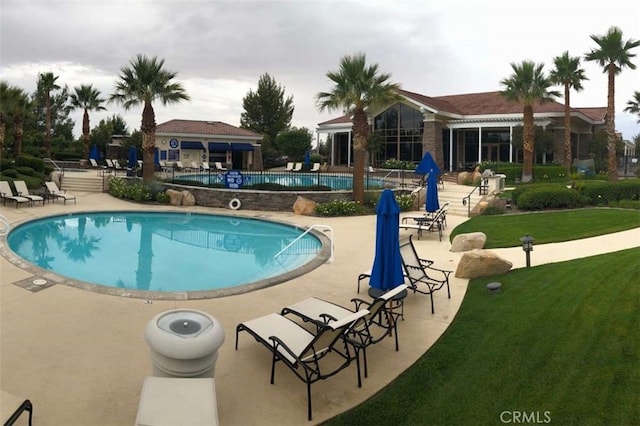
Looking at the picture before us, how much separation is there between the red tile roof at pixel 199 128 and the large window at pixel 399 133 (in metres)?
11.7

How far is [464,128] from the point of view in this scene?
119 ft

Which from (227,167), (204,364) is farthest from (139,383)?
(227,167)

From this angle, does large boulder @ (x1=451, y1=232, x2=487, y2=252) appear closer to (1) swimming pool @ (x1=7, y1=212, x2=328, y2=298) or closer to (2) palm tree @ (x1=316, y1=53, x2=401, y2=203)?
(1) swimming pool @ (x1=7, y1=212, x2=328, y2=298)

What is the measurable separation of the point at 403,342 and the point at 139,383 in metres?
3.34

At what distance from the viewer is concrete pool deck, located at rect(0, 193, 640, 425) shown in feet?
14.7

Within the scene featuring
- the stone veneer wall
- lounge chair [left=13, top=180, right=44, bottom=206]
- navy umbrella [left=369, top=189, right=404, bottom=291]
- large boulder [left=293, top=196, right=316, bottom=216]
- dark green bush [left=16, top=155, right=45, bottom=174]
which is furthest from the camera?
dark green bush [left=16, top=155, right=45, bottom=174]

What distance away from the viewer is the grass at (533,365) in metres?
4.25

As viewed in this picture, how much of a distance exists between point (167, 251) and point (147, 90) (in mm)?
14020

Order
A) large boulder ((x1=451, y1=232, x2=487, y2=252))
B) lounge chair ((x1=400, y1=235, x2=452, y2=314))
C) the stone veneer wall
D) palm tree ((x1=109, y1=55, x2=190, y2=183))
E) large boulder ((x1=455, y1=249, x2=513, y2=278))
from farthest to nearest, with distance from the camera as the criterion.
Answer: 1. palm tree ((x1=109, y1=55, x2=190, y2=183))
2. the stone veneer wall
3. large boulder ((x1=451, y1=232, x2=487, y2=252))
4. large boulder ((x1=455, y1=249, x2=513, y2=278))
5. lounge chair ((x1=400, y1=235, x2=452, y2=314))

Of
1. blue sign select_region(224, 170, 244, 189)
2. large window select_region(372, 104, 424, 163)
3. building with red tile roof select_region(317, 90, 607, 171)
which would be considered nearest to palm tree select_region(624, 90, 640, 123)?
building with red tile roof select_region(317, 90, 607, 171)

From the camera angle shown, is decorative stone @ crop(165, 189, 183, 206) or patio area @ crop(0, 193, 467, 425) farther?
decorative stone @ crop(165, 189, 183, 206)

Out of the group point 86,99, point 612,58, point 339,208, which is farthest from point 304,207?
point 86,99

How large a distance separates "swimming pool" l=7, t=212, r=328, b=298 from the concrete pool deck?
2.59 ft

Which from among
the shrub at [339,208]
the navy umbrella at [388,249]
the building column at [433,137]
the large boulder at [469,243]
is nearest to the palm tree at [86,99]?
the building column at [433,137]
